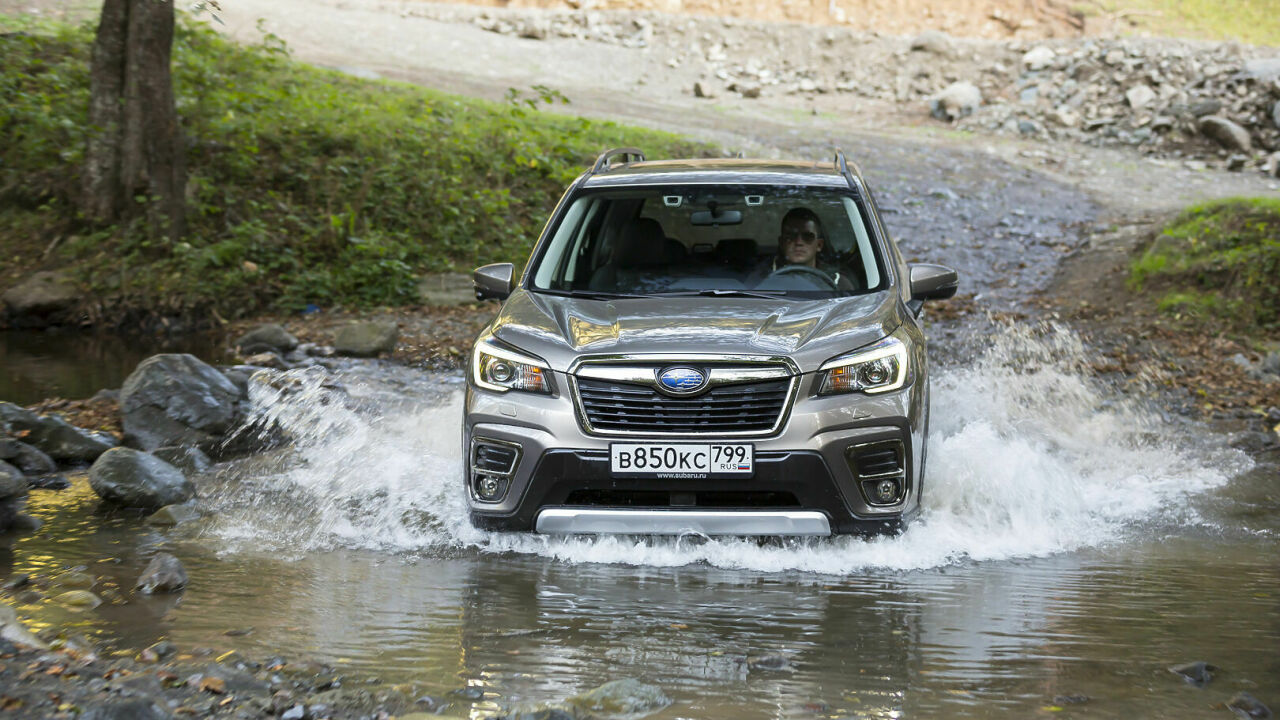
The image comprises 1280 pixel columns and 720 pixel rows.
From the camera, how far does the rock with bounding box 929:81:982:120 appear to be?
93.0 feet

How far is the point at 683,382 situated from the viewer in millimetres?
4941

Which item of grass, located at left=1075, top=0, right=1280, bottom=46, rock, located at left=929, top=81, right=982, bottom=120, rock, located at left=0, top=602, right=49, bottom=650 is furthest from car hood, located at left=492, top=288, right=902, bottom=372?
grass, located at left=1075, top=0, right=1280, bottom=46

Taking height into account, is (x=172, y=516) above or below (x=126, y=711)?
below

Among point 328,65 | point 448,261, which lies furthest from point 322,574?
point 328,65

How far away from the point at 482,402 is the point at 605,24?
32573 mm

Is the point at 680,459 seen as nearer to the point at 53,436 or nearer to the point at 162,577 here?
the point at 162,577

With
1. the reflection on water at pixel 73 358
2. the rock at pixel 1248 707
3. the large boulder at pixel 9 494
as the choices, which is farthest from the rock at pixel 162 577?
the reflection on water at pixel 73 358

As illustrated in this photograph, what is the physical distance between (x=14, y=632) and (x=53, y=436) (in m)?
3.52

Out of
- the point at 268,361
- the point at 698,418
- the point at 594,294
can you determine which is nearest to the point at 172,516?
the point at 594,294

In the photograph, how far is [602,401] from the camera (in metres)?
5.01

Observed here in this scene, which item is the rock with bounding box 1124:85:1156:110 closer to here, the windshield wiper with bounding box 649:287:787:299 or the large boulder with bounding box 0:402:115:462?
the windshield wiper with bounding box 649:287:787:299

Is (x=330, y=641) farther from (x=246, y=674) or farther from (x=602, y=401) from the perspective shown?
(x=602, y=401)

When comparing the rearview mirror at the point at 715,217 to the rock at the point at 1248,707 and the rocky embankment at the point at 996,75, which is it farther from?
the rocky embankment at the point at 996,75

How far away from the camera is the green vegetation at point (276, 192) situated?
12.6m
